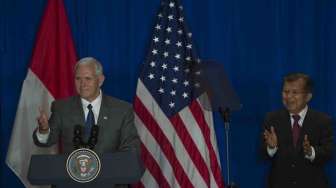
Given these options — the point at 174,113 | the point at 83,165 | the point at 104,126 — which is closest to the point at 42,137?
the point at 104,126

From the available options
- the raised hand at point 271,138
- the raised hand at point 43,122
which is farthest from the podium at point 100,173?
the raised hand at point 271,138

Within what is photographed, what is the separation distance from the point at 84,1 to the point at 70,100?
1207mm

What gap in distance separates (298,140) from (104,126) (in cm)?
121

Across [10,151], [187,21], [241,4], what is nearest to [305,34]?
[241,4]

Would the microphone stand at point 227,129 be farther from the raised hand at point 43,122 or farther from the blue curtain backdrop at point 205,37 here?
the raised hand at point 43,122

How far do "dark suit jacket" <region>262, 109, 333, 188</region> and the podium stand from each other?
3.79 feet

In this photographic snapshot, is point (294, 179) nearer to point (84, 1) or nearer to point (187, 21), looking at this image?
point (187, 21)

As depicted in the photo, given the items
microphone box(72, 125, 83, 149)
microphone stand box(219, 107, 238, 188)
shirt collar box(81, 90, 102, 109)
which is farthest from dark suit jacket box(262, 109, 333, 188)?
microphone box(72, 125, 83, 149)

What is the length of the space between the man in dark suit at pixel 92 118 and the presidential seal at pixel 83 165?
590 millimetres

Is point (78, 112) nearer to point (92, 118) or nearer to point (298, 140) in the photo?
point (92, 118)

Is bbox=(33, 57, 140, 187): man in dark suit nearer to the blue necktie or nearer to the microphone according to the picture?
the blue necktie

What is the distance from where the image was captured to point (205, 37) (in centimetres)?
465

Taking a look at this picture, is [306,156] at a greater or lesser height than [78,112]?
lesser

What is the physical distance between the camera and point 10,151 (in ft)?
14.8
